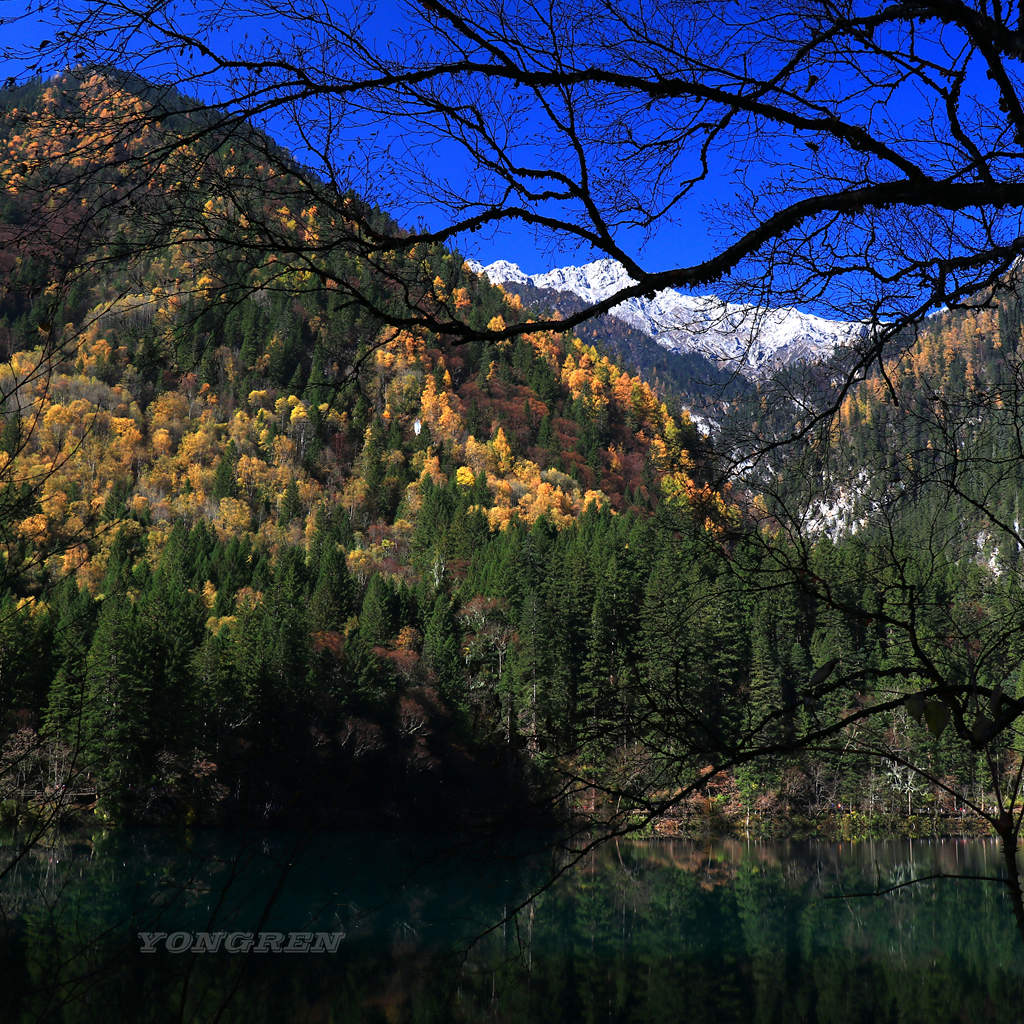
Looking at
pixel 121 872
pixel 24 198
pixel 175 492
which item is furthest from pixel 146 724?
pixel 175 492

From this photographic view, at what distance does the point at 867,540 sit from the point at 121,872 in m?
19.1

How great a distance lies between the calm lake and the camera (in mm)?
11430

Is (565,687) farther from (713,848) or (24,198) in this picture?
(24,198)

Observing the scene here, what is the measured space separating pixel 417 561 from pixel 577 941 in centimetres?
3742

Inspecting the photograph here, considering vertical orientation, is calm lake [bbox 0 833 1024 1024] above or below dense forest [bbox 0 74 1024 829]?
below

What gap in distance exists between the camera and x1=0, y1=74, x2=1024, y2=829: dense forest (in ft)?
7.53

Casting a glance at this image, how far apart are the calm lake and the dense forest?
2082 millimetres

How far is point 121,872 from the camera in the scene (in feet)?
60.4

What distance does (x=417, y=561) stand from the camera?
171 ft

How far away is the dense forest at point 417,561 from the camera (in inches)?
90.4

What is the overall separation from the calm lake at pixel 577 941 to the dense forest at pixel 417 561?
6.83 ft

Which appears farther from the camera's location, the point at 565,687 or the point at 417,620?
Answer: the point at 417,620

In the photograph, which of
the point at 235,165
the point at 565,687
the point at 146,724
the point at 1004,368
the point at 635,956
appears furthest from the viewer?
the point at 565,687

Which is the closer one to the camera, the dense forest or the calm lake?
the dense forest
